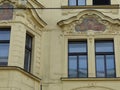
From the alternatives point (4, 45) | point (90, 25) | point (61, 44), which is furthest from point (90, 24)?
point (4, 45)

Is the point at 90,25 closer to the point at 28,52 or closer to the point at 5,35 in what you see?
the point at 28,52

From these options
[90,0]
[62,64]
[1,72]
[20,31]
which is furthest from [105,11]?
[1,72]

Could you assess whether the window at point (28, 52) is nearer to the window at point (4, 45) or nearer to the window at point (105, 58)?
the window at point (4, 45)

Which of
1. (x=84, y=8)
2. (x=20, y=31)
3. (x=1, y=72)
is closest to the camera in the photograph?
(x=1, y=72)

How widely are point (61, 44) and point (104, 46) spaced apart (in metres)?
2.19

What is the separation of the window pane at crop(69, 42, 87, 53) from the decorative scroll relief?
3.48 meters

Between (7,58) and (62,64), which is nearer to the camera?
(7,58)

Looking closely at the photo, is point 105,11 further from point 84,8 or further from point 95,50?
point 95,50

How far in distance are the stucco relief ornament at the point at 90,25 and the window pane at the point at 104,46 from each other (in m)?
0.76

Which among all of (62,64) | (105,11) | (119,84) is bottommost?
(119,84)

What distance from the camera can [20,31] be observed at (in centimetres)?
1551

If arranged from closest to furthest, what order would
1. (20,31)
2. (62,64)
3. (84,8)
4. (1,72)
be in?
(1,72) → (20,31) → (62,64) → (84,8)

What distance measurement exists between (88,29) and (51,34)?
1.91 m

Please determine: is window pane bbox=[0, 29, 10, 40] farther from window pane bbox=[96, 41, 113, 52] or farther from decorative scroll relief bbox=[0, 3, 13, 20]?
window pane bbox=[96, 41, 113, 52]
